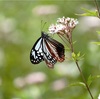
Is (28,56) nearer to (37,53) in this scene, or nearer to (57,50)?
(37,53)

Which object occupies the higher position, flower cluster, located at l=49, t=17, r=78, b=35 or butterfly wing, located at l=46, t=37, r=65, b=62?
flower cluster, located at l=49, t=17, r=78, b=35

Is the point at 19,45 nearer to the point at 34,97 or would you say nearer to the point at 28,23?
the point at 28,23

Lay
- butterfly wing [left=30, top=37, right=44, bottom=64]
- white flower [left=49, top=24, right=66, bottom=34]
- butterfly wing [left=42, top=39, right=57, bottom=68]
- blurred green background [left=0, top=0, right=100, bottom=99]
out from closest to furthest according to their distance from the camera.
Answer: white flower [left=49, top=24, right=66, bottom=34], butterfly wing [left=42, top=39, right=57, bottom=68], butterfly wing [left=30, top=37, right=44, bottom=64], blurred green background [left=0, top=0, right=100, bottom=99]

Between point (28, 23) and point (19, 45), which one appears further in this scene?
point (28, 23)

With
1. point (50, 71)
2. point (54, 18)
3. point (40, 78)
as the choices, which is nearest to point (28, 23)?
point (54, 18)

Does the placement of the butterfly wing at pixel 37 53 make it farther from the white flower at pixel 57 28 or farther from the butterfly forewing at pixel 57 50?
the white flower at pixel 57 28

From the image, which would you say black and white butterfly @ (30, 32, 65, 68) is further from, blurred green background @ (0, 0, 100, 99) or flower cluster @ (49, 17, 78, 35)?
blurred green background @ (0, 0, 100, 99)

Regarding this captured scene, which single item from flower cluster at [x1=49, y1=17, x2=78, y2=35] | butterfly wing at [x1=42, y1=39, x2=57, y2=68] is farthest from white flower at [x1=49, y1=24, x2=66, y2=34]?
butterfly wing at [x1=42, y1=39, x2=57, y2=68]
